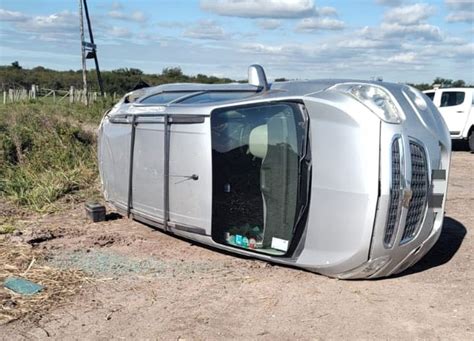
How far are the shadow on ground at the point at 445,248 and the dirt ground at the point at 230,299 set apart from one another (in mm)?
19

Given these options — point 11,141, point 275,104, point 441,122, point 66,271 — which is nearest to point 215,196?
point 275,104

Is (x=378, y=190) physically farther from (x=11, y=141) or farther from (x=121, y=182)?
(x=11, y=141)

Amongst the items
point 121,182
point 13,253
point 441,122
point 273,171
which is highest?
point 441,122

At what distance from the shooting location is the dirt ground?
4.09 metres

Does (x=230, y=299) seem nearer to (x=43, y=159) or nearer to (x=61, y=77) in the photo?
(x=43, y=159)

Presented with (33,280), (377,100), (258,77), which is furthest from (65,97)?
(377,100)

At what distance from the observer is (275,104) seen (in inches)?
198

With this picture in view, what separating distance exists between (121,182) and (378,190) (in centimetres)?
313

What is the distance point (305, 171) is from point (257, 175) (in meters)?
0.50

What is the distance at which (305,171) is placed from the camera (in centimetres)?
480

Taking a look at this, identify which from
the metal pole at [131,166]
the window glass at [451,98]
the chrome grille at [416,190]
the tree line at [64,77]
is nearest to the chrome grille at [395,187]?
the chrome grille at [416,190]

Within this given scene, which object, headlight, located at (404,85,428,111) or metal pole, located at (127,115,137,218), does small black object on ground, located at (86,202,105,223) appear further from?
headlight, located at (404,85,428,111)

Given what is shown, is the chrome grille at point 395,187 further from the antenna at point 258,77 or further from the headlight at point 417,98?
the antenna at point 258,77

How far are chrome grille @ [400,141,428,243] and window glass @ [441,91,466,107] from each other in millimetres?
13818
